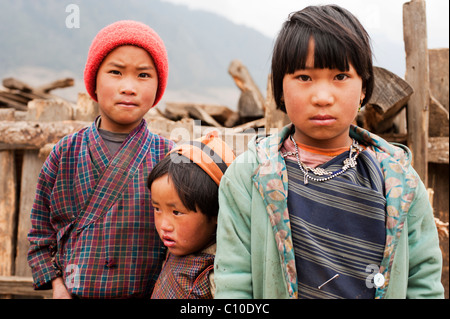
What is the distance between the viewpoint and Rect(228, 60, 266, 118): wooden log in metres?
4.67

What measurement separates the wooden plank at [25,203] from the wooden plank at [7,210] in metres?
0.06

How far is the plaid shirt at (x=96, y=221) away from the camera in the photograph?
1.66 metres

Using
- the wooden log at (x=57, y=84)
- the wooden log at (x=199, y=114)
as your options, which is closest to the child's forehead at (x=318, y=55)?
the wooden log at (x=199, y=114)

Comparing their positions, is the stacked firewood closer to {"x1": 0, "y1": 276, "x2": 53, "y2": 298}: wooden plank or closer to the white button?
{"x1": 0, "y1": 276, "x2": 53, "y2": 298}: wooden plank

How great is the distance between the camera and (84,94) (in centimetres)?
343

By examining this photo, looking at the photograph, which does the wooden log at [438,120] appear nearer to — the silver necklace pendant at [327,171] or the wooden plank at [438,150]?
the wooden plank at [438,150]

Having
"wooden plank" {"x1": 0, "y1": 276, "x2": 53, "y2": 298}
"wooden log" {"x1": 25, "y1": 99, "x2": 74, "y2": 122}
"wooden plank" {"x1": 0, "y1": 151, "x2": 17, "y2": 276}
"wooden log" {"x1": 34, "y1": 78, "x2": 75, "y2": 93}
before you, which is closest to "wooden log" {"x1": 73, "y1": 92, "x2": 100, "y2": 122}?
"wooden log" {"x1": 25, "y1": 99, "x2": 74, "y2": 122}

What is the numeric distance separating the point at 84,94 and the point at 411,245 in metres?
2.91

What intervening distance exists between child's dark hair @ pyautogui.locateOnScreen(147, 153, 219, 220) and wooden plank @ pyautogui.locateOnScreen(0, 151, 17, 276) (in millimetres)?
2131

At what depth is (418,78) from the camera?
291 cm

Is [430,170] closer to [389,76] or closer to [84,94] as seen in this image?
[389,76]

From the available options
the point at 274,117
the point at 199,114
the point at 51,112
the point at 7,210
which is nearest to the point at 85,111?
the point at 51,112

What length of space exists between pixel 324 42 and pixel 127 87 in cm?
81

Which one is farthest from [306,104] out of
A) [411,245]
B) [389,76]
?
[389,76]
